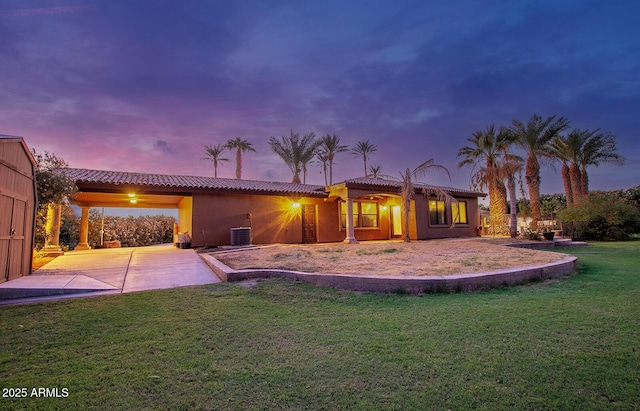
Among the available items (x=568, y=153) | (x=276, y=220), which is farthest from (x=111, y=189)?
(x=568, y=153)

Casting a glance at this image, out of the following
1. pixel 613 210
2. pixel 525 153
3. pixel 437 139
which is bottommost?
pixel 613 210

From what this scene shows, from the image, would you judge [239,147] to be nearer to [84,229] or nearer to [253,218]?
[84,229]

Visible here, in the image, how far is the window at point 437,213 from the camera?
17.4 m

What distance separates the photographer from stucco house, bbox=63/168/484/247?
12.3 m

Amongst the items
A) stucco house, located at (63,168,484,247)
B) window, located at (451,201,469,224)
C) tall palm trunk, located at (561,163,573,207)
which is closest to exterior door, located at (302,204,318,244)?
stucco house, located at (63,168,484,247)

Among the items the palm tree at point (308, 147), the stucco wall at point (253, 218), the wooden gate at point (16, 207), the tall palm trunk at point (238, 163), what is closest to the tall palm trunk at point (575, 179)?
the palm tree at point (308, 147)

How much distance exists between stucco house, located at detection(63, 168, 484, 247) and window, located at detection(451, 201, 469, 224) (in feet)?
0.20

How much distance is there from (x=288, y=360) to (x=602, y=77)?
3027 cm

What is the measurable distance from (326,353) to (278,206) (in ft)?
38.9

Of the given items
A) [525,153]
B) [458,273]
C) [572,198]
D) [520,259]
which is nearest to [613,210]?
[525,153]

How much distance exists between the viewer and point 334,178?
33.2m

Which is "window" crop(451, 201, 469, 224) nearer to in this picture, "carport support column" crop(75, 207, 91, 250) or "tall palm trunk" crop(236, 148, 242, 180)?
"tall palm trunk" crop(236, 148, 242, 180)

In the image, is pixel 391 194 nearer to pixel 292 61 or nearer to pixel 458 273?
pixel 292 61

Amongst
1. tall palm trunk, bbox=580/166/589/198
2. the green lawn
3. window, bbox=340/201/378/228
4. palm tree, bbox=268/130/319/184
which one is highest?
palm tree, bbox=268/130/319/184
